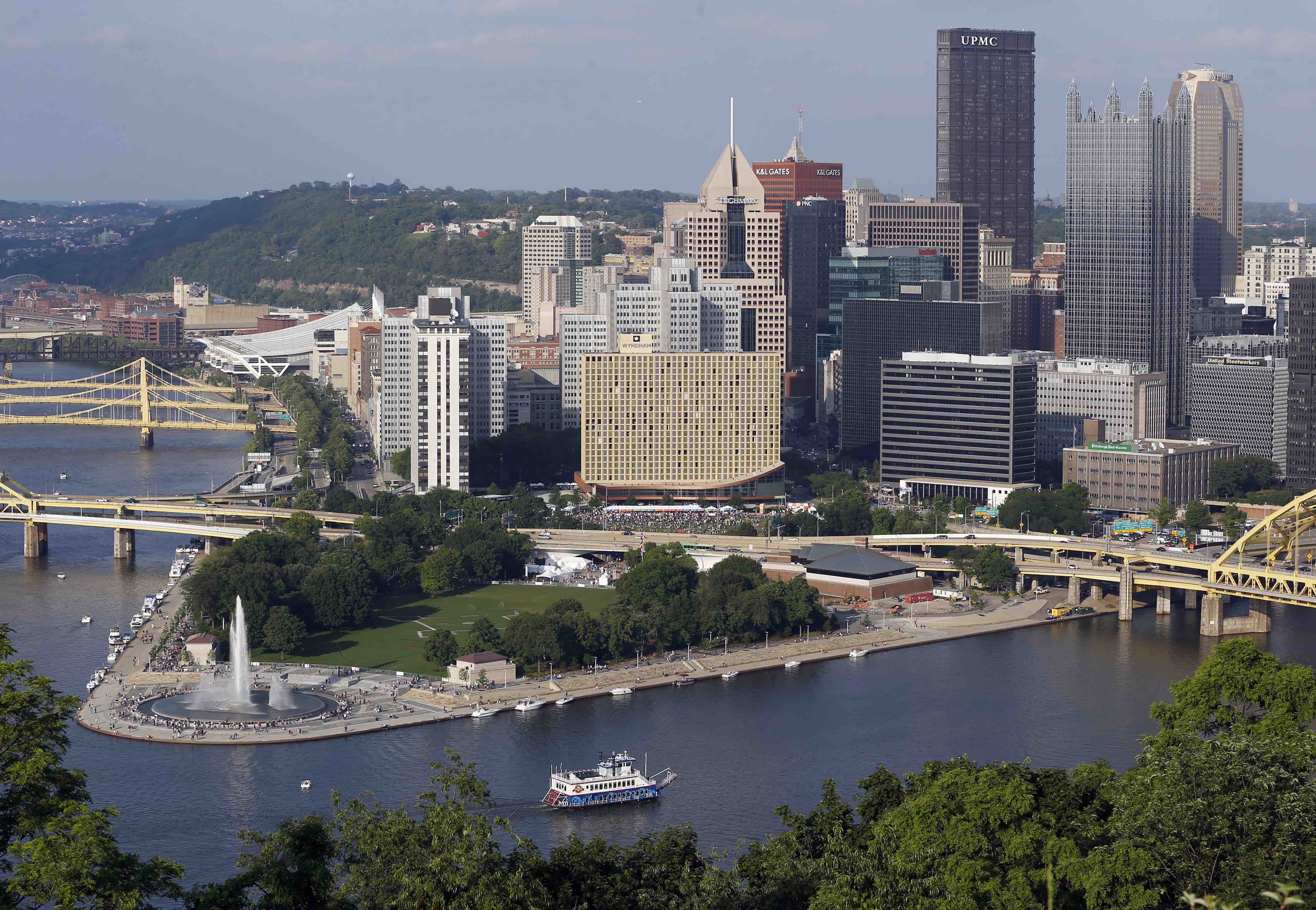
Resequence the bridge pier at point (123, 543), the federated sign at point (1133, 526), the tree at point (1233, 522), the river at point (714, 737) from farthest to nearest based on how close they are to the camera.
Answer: the federated sign at point (1133, 526)
the tree at point (1233, 522)
the bridge pier at point (123, 543)
the river at point (714, 737)

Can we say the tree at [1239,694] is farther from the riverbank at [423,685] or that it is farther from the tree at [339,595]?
the tree at [339,595]

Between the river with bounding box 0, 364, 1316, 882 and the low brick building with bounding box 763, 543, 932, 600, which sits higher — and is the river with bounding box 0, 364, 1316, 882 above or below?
below

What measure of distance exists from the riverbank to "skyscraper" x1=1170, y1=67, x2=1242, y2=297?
6038 cm

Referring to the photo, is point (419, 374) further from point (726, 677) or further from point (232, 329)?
point (232, 329)

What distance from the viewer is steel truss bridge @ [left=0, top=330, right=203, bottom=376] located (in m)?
114

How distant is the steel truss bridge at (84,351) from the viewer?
11406 cm

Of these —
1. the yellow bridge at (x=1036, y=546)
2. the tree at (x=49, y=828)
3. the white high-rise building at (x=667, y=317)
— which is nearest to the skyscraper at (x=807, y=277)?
the white high-rise building at (x=667, y=317)

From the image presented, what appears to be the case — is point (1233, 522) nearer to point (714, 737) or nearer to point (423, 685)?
point (714, 737)

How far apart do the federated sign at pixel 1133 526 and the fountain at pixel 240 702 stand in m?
25.0

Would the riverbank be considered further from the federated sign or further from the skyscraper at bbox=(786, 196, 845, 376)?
the skyscraper at bbox=(786, 196, 845, 376)

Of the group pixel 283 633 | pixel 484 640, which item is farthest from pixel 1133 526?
pixel 283 633

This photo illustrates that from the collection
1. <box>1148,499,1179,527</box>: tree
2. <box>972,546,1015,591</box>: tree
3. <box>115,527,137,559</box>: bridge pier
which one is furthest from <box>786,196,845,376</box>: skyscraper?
<box>115,527,137,559</box>: bridge pier

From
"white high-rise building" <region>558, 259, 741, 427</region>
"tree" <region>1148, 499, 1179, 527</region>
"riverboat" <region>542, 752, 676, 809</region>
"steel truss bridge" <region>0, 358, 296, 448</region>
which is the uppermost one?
"white high-rise building" <region>558, 259, 741, 427</region>

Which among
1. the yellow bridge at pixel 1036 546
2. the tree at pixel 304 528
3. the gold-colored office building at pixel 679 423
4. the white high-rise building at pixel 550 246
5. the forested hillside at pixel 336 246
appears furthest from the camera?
the forested hillside at pixel 336 246
